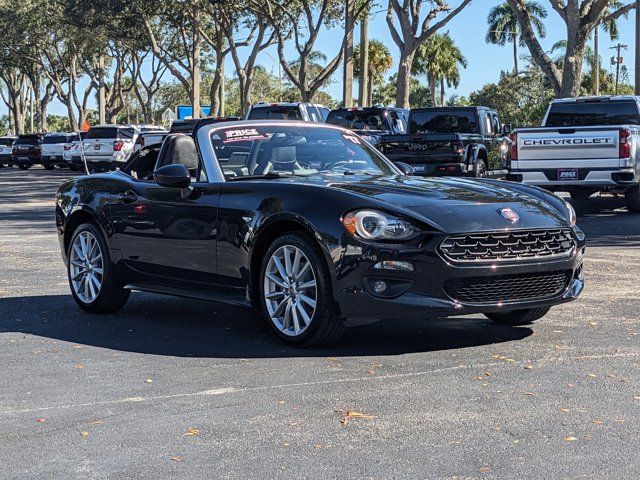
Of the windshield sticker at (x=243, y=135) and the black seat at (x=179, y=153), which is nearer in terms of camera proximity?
the windshield sticker at (x=243, y=135)

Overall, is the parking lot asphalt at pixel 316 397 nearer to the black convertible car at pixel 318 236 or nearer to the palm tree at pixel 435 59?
the black convertible car at pixel 318 236

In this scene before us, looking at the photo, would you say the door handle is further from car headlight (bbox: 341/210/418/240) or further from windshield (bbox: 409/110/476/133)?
windshield (bbox: 409/110/476/133)

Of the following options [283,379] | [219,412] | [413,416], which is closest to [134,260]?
[283,379]

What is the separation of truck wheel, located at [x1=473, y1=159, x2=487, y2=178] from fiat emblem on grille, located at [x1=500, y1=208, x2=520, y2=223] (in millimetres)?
14639


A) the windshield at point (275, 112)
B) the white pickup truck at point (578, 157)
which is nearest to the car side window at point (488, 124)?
the windshield at point (275, 112)

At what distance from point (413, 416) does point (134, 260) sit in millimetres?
3749

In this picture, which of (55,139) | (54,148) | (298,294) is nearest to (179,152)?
(298,294)

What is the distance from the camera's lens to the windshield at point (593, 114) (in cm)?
2002

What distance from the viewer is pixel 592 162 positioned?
17.6 m

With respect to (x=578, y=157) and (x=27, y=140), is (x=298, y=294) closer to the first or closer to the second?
(x=578, y=157)

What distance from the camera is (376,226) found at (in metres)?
6.87

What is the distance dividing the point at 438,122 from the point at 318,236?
1744 centimetres

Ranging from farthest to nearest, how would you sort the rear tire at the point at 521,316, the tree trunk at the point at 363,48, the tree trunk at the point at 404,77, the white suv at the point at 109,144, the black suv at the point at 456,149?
the white suv at the point at 109,144
the tree trunk at the point at 363,48
the tree trunk at the point at 404,77
the black suv at the point at 456,149
the rear tire at the point at 521,316

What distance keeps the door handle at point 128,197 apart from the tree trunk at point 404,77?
1037 inches
